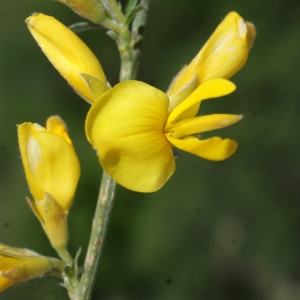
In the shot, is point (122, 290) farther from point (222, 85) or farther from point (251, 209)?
point (222, 85)

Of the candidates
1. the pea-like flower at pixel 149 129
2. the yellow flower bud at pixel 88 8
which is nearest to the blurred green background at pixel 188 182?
the yellow flower bud at pixel 88 8

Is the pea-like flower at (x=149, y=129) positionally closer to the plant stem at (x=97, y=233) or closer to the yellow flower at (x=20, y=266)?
the plant stem at (x=97, y=233)

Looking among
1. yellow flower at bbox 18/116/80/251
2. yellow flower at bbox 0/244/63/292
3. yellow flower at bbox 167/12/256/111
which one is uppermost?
yellow flower at bbox 167/12/256/111

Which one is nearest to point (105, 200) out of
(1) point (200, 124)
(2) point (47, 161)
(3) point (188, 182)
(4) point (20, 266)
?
(2) point (47, 161)

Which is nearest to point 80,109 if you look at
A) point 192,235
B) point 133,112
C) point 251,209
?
point 192,235

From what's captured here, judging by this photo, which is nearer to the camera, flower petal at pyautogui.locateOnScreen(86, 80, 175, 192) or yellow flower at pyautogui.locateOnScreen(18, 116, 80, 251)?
flower petal at pyautogui.locateOnScreen(86, 80, 175, 192)

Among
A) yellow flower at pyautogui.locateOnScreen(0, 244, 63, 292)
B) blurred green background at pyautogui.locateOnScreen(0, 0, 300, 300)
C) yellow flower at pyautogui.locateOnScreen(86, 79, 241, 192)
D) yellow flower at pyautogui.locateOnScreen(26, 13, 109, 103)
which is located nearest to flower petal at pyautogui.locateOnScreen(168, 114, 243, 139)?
yellow flower at pyautogui.locateOnScreen(86, 79, 241, 192)

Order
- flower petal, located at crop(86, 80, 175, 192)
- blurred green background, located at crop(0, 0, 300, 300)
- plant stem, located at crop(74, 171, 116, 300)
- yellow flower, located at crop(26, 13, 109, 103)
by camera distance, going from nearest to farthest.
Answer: flower petal, located at crop(86, 80, 175, 192)
yellow flower, located at crop(26, 13, 109, 103)
plant stem, located at crop(74, 171, 116, 300)
blurred green background, located at crop(0, 0, 300, 300)

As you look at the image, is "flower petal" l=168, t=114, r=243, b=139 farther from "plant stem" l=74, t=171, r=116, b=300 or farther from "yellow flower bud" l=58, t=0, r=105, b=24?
"yellow flower bud" l=58, t=0, r=105, b=24
